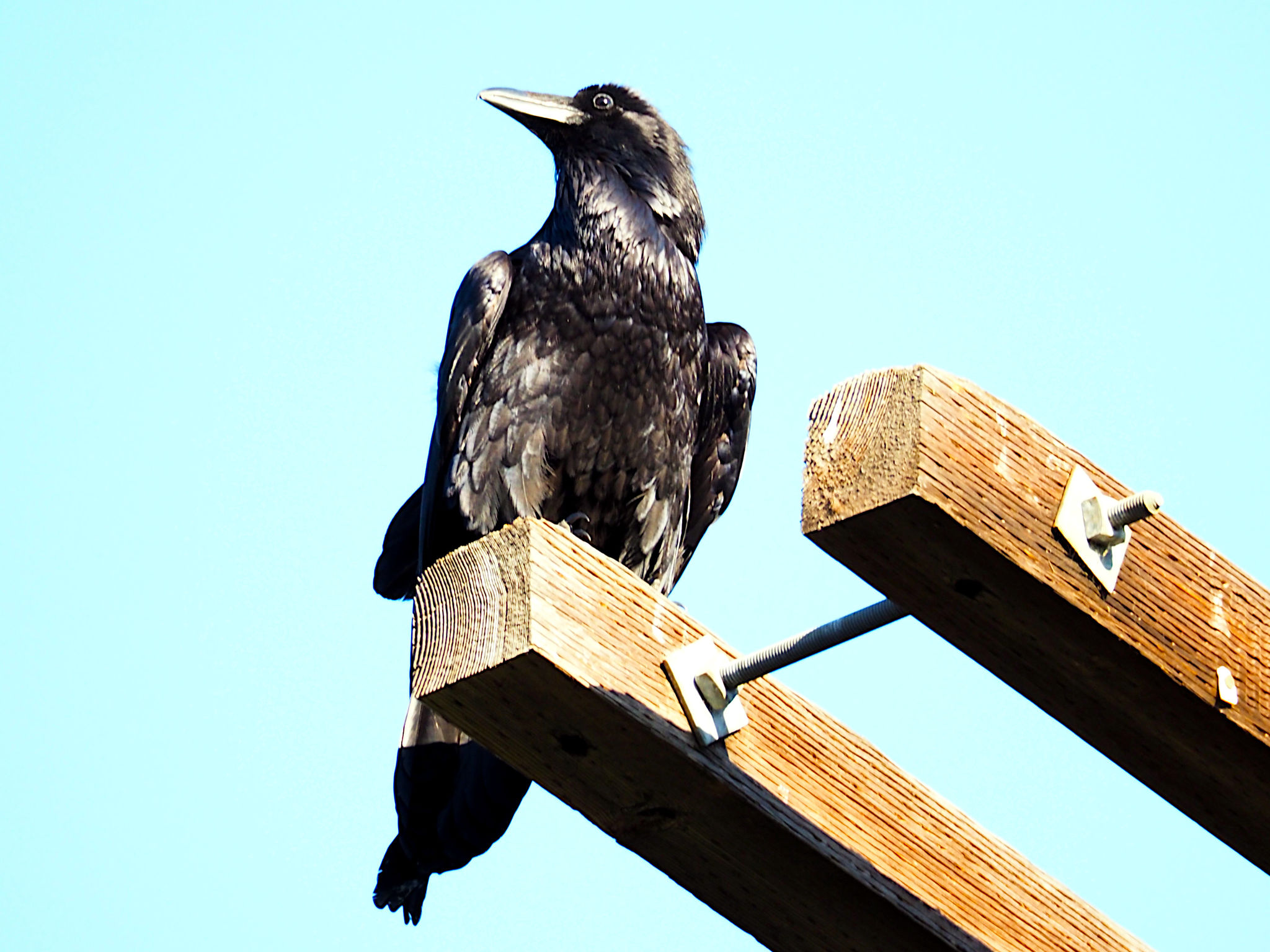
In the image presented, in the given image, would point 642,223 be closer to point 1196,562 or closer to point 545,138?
point 545,138

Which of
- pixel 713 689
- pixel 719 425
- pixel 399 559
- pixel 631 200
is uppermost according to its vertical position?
pixel 631 200

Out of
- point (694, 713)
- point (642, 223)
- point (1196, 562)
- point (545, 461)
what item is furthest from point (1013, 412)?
point (642, 223)

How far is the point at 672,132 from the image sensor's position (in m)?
6.13

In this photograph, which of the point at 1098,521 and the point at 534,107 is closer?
the point at 1098,521

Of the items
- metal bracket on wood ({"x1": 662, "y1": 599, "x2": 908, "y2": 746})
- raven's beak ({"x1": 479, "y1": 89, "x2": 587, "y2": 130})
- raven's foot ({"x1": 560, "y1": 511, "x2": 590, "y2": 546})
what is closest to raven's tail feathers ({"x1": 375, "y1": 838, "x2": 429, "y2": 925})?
raven's foot ({"x1": 560, "y1": 511, "x2": 590, "y2": 546})

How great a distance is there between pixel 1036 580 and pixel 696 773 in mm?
603

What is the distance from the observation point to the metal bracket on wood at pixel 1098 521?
6.66ft

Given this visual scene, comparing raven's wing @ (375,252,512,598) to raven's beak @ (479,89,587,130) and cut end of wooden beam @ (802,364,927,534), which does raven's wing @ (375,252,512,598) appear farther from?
cut end of wooden beam @ (802,364,927,534)

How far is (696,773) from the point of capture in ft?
7.74

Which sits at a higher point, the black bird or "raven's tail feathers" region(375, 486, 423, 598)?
the black bird

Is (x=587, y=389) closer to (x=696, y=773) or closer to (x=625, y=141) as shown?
(x=625, y=141)

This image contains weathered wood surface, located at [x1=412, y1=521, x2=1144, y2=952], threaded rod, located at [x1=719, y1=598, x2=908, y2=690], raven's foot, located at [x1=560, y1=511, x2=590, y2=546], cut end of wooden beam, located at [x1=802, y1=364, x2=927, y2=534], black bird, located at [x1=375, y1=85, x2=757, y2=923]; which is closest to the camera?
cut end of wooden beam, located at [x1=802, y1=364, x2=927, y2=534]

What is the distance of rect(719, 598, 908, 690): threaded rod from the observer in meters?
2.14

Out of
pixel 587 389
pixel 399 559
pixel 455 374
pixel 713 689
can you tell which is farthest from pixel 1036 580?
pixel 399 559
